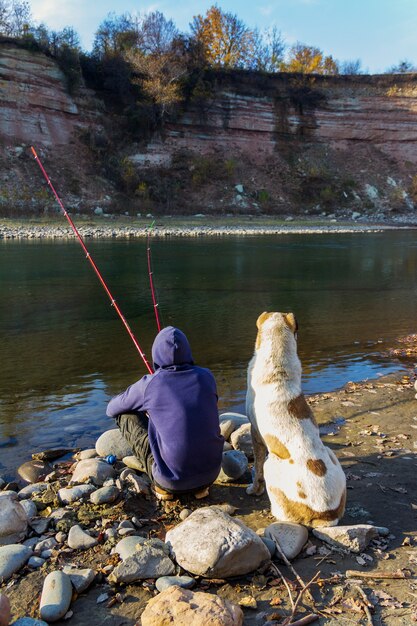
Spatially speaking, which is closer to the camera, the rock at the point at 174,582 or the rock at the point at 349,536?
the rock at the point at 174,582

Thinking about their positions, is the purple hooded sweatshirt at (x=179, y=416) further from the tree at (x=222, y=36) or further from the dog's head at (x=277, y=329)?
the tree at (x=222, y=36)

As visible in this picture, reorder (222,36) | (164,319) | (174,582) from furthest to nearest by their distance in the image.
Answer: (222,36) → (164,319) → (174,582)

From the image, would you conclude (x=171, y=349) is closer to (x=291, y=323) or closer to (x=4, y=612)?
(x=291, y=323)

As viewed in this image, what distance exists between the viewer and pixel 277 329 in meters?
4.46

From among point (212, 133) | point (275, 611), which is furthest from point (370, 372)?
point (212, 133)

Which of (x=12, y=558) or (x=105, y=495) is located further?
(x=105, y=495)

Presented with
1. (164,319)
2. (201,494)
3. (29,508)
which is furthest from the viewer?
(164,319)

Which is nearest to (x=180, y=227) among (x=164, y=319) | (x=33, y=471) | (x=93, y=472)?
(x=164, y=319)

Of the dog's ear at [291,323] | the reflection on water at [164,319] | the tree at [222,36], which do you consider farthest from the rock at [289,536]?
the tree at [222,36]

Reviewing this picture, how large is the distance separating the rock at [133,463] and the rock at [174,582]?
6.11 ft

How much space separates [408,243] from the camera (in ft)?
114

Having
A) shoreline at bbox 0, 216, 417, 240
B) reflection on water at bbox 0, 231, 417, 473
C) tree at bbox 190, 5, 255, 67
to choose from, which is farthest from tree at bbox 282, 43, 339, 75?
reflection on water at bbox 0, 231, 417, 473

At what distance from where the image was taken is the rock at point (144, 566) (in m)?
3.24

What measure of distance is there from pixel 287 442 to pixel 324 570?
898 mm
